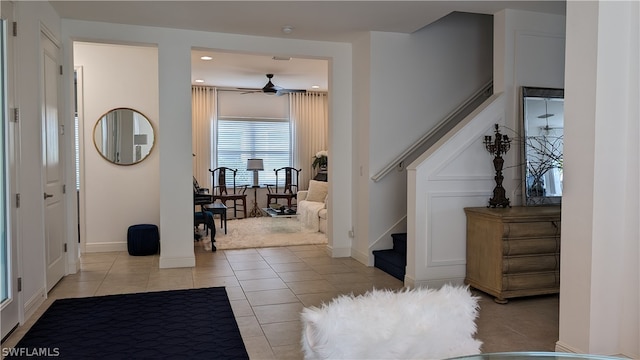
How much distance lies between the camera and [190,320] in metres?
3.31

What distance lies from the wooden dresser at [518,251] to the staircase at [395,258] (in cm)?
81

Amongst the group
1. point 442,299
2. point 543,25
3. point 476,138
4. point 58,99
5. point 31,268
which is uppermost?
point 543,25

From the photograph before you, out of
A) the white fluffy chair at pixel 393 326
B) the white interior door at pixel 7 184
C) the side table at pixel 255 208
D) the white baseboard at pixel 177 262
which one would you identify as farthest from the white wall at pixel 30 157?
the side table at pixel 255 208

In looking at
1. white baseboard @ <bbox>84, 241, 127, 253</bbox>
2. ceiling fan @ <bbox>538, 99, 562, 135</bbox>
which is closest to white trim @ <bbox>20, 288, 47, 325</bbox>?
white baseboard @ <bbox>84, 241, 127, 253</bbox>

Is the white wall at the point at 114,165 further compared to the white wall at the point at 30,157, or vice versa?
the white wall at the point at 114,165

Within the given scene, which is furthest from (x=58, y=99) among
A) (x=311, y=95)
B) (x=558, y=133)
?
(x=311, y=95)

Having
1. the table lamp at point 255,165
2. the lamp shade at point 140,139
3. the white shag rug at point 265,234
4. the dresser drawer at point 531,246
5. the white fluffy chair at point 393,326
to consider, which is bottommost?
the white shag rug at point 265,234

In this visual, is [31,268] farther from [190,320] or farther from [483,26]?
[483,26]

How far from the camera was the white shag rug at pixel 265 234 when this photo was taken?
20.8ft

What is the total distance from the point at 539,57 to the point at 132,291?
14.0 ft

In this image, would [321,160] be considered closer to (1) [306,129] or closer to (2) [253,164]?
(1) [306,129]

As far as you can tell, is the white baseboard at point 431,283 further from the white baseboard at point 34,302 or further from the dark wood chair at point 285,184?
the dark wood chair at point 285,184

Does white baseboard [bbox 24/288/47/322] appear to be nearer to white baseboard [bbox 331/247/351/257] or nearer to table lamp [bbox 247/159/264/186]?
white baseboard [bbox 331/247/351/257]

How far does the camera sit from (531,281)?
3.70m
